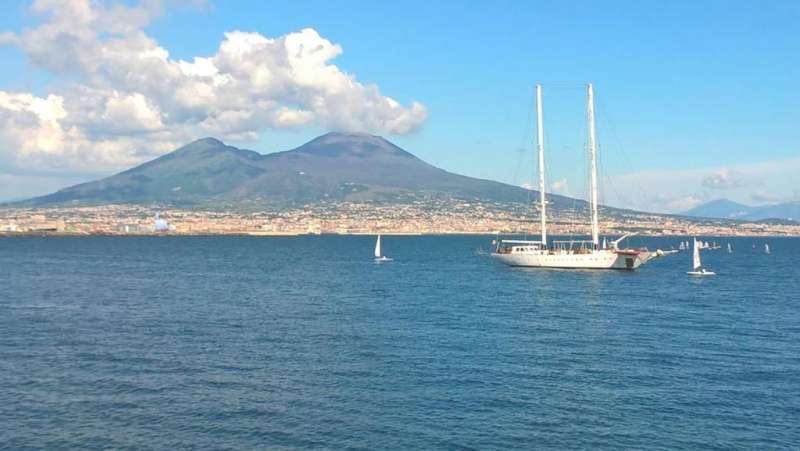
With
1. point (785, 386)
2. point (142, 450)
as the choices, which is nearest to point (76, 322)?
point (142, 450)

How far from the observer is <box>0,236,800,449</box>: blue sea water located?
38375mm

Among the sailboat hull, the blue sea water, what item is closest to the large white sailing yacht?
the sailboat hull

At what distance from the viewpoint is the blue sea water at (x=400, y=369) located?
3838 cm

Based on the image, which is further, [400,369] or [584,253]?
[584,253]

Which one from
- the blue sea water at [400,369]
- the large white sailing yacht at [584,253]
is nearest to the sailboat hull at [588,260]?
the large white sailing yacht at [584,253]

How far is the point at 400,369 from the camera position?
170ft

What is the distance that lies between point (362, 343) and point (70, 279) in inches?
3201

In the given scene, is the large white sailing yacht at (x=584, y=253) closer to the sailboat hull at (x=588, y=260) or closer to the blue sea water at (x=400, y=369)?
the sailboat hull at (x=588, y=260)

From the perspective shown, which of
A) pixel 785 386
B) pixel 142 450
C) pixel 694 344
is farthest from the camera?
pixel 694 344

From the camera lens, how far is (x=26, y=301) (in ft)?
296

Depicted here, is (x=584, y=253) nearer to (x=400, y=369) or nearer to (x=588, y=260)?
(x=588, y=260)

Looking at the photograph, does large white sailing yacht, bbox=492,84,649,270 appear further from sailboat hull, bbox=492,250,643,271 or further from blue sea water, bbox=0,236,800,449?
blue sea water, bbox=0,236,800,449

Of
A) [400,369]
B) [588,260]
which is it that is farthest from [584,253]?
[400,369]

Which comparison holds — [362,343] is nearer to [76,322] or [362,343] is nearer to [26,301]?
[76,322]
